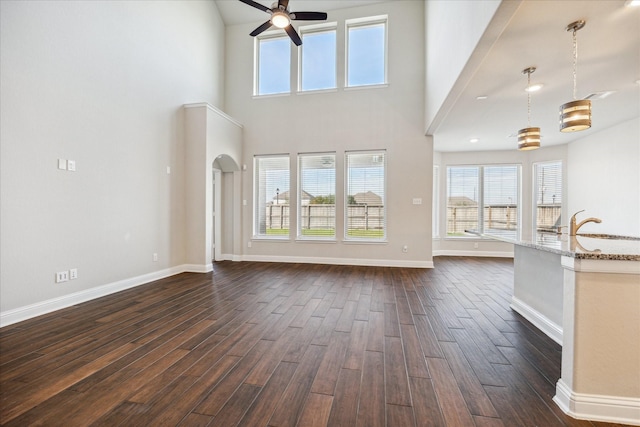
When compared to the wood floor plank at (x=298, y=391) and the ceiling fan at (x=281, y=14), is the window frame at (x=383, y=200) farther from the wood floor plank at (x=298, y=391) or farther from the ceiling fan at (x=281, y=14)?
the wood floor plank at (x=298, y=391)

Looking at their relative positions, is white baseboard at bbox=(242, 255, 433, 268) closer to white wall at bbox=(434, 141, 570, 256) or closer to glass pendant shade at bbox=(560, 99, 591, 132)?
white wall at bbox=(434, 141, 570, 256)

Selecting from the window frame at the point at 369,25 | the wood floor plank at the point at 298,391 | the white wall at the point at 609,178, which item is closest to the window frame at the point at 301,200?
the window frame at the point at 369,25

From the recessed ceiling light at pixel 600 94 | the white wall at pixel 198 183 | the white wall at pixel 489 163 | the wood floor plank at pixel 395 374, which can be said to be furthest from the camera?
the white wall at pixel 489 163

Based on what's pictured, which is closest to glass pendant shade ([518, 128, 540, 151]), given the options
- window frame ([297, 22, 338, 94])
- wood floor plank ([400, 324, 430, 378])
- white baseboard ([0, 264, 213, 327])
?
wood floor plank ([400, 324, 430, 378])

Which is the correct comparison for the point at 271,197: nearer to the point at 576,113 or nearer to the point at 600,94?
the point at 576,113

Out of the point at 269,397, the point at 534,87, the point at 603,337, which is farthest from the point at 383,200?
the point at 269,397

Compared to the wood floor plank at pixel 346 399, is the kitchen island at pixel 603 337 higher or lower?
higher

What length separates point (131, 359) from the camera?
2283 millimetres

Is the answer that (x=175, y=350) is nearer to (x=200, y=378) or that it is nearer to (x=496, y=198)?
(x=200, y=378)

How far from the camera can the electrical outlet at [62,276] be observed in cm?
342

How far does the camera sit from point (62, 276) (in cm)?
346

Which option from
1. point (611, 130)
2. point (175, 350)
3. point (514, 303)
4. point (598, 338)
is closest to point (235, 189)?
point (175, 350)

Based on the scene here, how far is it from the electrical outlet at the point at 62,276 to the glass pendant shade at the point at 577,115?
18.3 ft

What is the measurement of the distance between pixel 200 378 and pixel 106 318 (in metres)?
1.89
